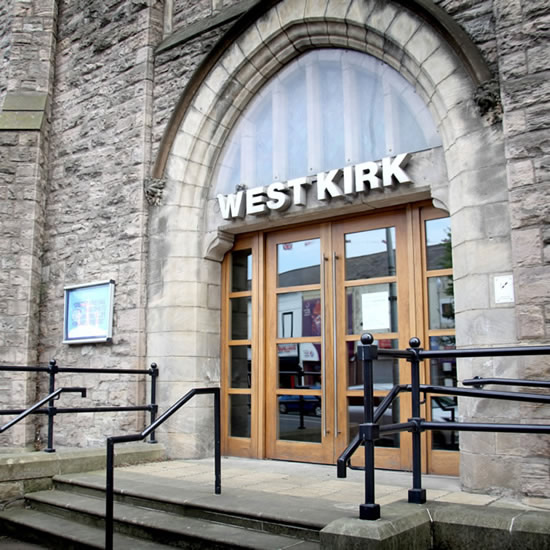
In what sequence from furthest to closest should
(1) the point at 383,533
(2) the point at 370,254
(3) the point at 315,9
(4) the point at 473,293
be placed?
1. (3) the point at 315,9
2. (2) the point at 370,254
3. (4) the point at 473,293
4. (1) the point at 383,533

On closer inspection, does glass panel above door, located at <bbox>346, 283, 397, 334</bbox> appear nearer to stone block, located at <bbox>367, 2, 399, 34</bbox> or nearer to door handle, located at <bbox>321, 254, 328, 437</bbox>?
door handle, located at <bbox>321, 254, 328, 437</bbox>

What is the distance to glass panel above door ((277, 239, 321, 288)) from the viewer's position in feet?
22.7

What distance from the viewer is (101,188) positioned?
324 inches

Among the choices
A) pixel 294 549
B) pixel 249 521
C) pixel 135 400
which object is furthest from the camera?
pixel 135 400

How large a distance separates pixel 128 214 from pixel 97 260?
2.45 feet

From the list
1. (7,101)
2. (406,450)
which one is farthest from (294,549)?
(7,101)

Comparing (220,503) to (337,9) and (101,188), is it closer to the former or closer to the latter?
(337,9)

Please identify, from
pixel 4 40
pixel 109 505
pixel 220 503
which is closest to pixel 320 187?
pixel 220 503

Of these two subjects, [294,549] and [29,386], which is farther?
[29,386]

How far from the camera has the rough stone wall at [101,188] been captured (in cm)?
769

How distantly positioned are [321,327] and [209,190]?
2198 millimetres

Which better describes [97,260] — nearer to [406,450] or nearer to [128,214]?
[128,214]

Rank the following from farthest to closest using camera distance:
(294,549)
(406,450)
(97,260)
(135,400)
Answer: (97,260) → (135,400) → (406,450) → (294,549)

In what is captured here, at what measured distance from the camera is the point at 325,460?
21.3 ft
